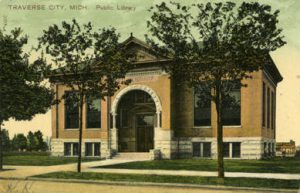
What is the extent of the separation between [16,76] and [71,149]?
14.0 metres

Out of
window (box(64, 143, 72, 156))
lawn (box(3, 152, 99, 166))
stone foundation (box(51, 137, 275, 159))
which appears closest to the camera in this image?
lawn (box(3, 152, 99, 166))

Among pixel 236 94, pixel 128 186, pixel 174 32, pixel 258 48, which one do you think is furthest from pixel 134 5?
pixel 236 94

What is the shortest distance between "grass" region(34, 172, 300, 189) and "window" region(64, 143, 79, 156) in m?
16.0

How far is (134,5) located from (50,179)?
764 centimetres

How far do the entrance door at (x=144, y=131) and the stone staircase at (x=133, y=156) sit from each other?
168 cm

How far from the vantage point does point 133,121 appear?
33.7 meters

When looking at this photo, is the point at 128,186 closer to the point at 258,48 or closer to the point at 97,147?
the point at 258,48

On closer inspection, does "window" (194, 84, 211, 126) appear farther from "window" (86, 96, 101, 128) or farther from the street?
the street

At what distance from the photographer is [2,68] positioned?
2208 centimetres

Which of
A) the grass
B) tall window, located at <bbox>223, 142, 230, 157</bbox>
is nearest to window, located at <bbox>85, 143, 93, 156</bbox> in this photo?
tall window, located at <bbox>223, 142, 230, 157</bbox>

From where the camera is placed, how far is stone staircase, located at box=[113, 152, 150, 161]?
3083cm

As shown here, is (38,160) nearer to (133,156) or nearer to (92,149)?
(92,149)

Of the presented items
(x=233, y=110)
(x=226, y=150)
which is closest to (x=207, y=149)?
(x=226, y=150)

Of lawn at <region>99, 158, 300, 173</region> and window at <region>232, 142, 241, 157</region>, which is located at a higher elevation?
window at <region>232, 142, 241, 157</region>
